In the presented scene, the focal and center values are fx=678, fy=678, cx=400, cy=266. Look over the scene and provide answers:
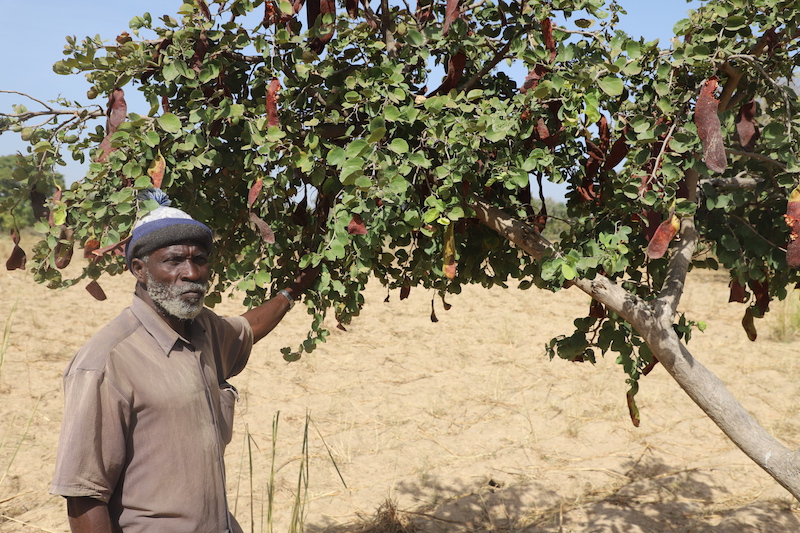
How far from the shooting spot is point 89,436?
62.9 inches

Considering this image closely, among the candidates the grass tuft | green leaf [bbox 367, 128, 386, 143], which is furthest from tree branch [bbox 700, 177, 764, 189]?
the grass tuft

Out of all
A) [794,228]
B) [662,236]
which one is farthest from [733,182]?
[662,236]

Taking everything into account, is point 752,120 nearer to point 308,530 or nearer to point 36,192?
point 36,192

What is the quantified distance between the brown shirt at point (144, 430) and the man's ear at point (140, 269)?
0.07 m

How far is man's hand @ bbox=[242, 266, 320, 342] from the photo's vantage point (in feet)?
7.73

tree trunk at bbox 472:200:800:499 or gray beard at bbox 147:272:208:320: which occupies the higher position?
gray beard at bbox 147:272:208:320

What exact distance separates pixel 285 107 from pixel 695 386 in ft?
5.29

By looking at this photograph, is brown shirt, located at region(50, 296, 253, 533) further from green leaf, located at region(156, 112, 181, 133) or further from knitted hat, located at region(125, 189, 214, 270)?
green leaf, located at region(156, 112, 181, 133)

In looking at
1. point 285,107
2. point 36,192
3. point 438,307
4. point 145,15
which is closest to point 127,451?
point 36,192

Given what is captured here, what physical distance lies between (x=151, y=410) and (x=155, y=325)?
0.23 meters

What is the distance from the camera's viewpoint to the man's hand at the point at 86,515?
64.2 inches

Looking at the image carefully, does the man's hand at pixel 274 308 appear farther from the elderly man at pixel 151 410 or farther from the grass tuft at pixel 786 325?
the grass tuft at pixel 786 325

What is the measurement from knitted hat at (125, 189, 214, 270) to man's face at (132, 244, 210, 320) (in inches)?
0.9

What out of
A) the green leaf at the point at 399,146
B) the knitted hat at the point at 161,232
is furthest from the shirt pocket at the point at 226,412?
the green leaf at the point at 399,146
